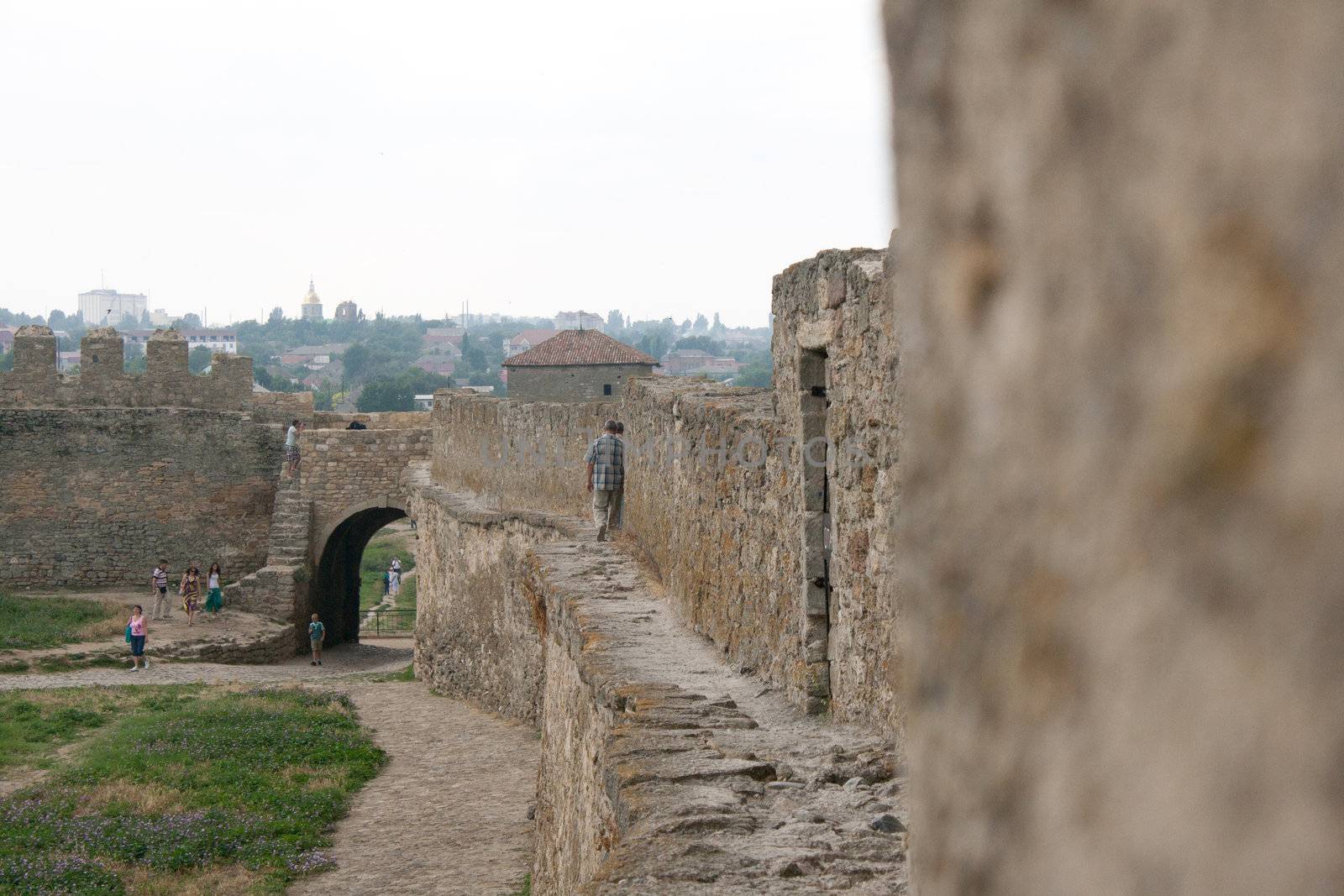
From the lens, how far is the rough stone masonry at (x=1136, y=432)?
59 centimetres

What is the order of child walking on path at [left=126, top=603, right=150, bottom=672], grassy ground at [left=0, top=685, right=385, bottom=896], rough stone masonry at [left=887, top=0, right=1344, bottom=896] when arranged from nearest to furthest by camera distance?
rough stone masonry at [left=887, top=0, right=1344, bottom=896]
grassy ground at [left=0, top=685, right=385, bottom=896]
child walking on path at [left=126, top=603, right=150, bottom=672]

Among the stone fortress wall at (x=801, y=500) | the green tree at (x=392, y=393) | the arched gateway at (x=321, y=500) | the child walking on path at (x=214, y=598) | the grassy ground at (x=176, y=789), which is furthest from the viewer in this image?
the green tree at (x=392, y=393)

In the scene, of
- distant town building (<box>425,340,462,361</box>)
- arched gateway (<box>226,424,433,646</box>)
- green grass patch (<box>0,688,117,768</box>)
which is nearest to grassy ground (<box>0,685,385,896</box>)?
green grass patch (<box>0,688,117,768</box>)

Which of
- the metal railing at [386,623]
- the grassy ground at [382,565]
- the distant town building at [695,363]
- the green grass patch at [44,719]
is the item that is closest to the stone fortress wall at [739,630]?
the green grass patch at [44,719]

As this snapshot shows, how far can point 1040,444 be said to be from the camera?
75 cm

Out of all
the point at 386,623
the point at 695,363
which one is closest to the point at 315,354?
the point at 695,363

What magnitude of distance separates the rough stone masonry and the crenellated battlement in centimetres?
2770

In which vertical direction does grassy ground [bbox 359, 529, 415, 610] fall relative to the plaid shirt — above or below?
below

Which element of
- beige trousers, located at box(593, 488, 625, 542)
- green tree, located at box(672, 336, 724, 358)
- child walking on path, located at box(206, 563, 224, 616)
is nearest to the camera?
beige trousers, located at box(593, 488, 625, 542)

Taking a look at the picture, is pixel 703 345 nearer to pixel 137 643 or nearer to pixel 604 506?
pixel 137 643

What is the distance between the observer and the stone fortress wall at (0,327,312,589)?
25.5 m

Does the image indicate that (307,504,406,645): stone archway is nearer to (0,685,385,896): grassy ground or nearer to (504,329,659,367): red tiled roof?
(0,685,385,896): grassy ground

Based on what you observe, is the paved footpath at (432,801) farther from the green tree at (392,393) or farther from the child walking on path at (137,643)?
the green tree at (392,393)

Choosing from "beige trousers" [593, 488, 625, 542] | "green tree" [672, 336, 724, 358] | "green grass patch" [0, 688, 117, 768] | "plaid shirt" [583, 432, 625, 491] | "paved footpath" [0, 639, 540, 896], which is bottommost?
"paved footpath" [0, 639, 540, 896]
